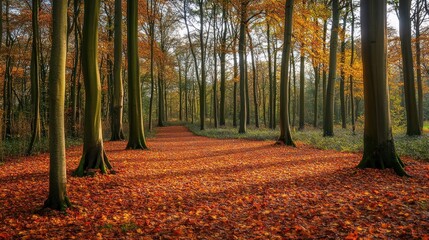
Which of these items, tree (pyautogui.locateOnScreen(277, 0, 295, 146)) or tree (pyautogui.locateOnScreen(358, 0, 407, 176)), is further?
tree (pyautogui.locateOnScreen(277, 0, 295, 146))

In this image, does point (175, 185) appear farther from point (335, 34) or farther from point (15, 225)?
point (335, 34)

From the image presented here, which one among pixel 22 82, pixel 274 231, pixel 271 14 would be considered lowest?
pixel 274 231

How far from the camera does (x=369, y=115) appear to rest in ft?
24.8

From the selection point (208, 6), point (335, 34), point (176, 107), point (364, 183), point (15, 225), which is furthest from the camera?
point (176, 107)

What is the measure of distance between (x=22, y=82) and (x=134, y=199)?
25.4 metres

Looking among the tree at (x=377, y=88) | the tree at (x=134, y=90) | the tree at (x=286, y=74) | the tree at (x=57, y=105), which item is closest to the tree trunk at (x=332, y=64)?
the tree at (x=286, y=74)

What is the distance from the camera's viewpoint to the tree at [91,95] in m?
7.22

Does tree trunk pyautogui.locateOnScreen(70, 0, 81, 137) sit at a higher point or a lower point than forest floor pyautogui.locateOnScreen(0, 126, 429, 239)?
higher

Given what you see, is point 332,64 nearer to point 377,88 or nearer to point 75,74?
point 377,88

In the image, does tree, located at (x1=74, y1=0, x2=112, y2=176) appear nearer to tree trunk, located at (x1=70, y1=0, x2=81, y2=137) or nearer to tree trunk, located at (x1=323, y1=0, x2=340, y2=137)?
tree trunk, located at (x1=70, y1=0, x2=81, y2=137)

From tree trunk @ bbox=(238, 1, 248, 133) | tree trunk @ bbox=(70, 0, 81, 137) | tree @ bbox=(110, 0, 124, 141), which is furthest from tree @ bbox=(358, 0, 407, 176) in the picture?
tree trunk @ bbox=(70, 0, 81, 137)

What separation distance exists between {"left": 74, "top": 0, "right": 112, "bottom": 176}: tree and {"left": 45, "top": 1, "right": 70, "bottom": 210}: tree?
2.54 meters

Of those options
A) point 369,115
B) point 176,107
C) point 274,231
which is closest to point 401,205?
point 274,231

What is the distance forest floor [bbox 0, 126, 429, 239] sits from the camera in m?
3.86
